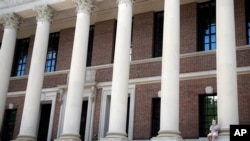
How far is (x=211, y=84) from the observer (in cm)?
2434

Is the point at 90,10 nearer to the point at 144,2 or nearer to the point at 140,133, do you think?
the point at 144,2

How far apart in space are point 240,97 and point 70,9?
534 inches

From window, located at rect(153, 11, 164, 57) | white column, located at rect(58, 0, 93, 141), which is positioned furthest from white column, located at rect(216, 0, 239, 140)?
white column, located at rect(58, 0, 93, 141)

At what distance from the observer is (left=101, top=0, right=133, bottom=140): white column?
2114 cm

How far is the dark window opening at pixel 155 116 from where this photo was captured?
25.4 meters

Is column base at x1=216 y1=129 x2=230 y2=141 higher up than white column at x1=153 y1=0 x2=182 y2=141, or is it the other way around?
white column at x1=153 y1=0 x2=182 y2=141

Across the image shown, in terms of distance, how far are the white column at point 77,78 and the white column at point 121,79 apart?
2.54 m

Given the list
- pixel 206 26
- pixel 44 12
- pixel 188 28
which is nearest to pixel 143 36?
pixel 188 28

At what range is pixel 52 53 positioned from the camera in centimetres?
3188

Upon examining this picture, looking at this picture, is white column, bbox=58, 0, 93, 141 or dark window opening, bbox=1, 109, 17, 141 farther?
dark window opening, bbox=1, 109, 17, 141

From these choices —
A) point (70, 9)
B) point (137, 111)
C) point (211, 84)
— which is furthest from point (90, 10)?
point (211, 84)

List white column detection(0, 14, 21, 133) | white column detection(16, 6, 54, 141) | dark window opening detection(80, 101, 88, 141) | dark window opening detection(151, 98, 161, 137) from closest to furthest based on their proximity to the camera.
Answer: white column detection(16, 6, 54, 141)
dark window opening detection(151, 98, 161, 137)
white column detection(0, 14, 21, 133)
dark window opening detection(80, 101, 88, 141)

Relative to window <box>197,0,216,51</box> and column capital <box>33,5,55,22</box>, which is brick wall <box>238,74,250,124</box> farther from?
column capital <box>33,5,55,22</box>

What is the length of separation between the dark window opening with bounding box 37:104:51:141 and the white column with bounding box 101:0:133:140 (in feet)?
32.3
